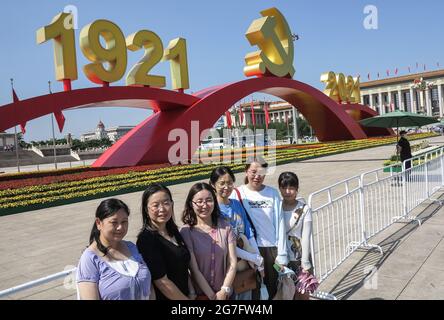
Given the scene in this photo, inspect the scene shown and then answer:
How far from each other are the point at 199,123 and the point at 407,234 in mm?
12137

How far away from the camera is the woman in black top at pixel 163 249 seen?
7.18 feet

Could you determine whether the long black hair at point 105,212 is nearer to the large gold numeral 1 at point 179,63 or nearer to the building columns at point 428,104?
the large gold numeral 1 at point 179,63

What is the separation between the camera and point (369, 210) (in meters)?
6.74

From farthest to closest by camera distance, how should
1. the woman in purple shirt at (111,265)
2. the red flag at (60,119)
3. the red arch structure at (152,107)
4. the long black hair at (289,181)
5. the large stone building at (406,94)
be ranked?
the large stone building at (406,94), the red flag at (60,119), the red arch structure at (152,107), the long black hair at (289,181), the woman in purple shirt at (111,265)

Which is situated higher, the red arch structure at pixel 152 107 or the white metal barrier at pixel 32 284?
the red arch structure at pixel 152 107

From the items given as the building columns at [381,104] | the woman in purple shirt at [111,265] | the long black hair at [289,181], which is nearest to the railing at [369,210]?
the long black hair at [289,181]

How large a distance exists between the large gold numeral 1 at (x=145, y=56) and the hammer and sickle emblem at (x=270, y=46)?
5534mm

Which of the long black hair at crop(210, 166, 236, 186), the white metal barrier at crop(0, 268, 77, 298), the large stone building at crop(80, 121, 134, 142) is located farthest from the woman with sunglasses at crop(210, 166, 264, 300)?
the large stone building at crop(80, 121, 134, 142)

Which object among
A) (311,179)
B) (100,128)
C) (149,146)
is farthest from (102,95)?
(100,128)

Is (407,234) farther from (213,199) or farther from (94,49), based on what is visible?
(94,49)

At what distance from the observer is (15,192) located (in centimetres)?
1070

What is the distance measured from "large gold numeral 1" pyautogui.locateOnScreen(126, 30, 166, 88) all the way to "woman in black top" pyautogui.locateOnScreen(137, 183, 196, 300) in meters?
13.4

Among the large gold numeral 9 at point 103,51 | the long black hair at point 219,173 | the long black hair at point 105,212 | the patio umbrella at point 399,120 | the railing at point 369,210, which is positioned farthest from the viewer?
the large gold numeral 9 at point 103,51

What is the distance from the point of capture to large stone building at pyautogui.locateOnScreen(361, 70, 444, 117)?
78875mm
